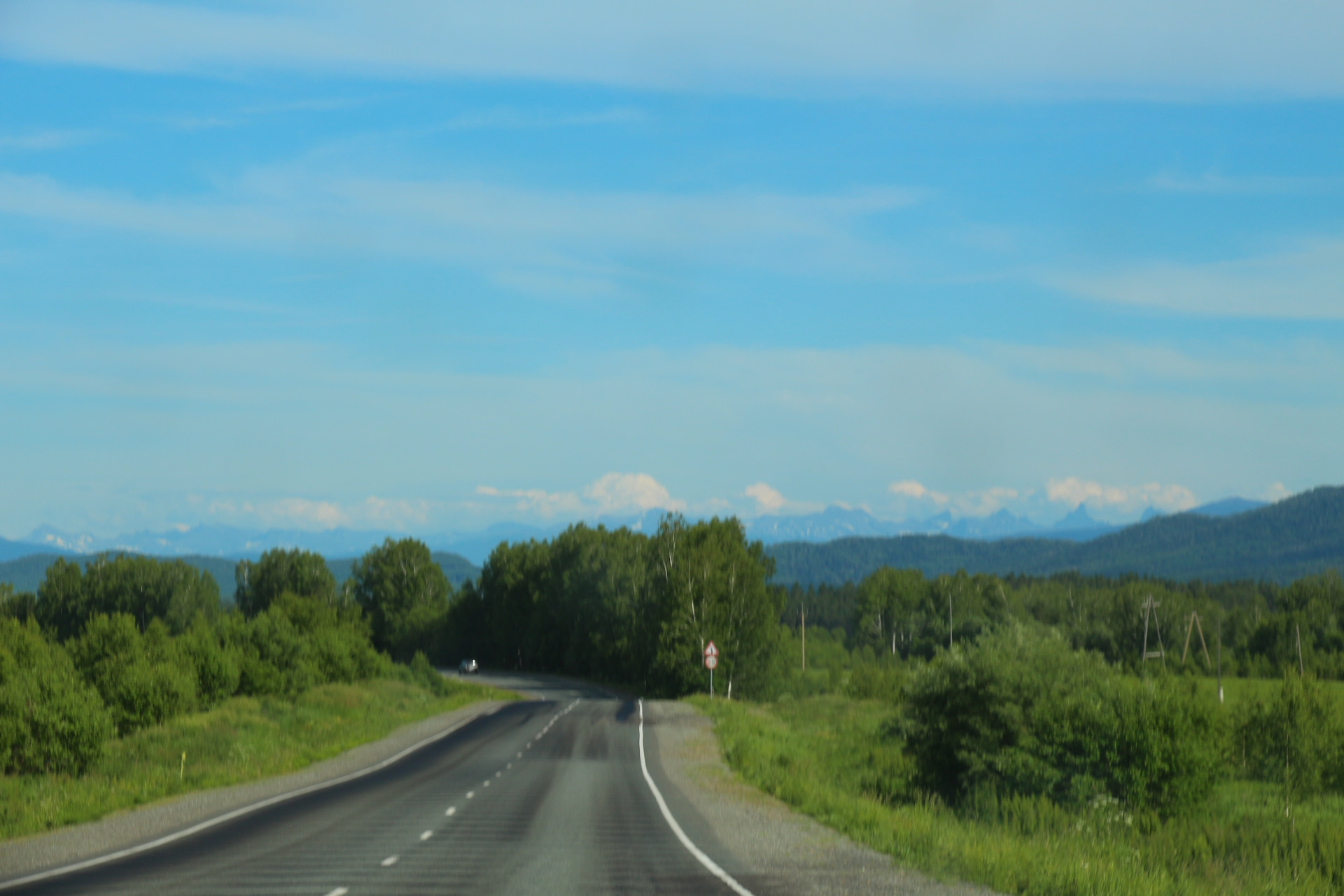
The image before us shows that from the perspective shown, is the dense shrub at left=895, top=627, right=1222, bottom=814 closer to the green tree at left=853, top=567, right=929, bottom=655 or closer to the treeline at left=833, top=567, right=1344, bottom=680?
the treeline at left=833, top=567, right=1344, bottom=680

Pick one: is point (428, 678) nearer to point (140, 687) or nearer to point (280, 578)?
point (140, 687)

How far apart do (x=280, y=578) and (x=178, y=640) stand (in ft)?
294

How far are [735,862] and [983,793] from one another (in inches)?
669

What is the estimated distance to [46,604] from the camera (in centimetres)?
13738

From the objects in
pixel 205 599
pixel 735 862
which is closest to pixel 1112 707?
pixel 735 862

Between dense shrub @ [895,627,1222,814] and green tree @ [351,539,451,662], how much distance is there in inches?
4553

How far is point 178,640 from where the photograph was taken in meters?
60.1

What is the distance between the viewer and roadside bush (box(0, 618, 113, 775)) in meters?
32.0

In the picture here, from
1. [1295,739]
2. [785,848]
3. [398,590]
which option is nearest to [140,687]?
[785,848]

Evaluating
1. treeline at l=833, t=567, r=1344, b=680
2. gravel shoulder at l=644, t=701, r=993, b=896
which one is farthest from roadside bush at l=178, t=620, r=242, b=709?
treeline at l=833, t=567, r=1344, b=680

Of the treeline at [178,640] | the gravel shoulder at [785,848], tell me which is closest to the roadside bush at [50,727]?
the treeline at [178,640]

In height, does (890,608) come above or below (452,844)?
above

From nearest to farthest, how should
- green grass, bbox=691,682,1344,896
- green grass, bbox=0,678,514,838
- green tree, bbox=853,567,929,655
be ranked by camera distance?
1. green grass, bbox=691,682,1344,896
2. green grass, bbox=0,678,514,838
3. green tree, bbox=853,567,929,655

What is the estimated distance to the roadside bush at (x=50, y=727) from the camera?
32.0 m
